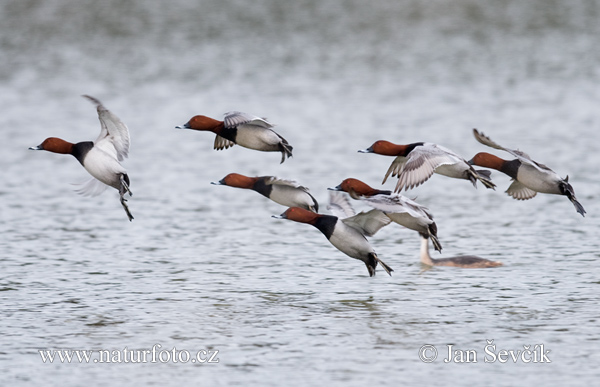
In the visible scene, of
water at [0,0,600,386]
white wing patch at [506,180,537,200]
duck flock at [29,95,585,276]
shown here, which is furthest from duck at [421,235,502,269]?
duck flock at [29,95,585,276]

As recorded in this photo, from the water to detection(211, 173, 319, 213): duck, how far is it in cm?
127

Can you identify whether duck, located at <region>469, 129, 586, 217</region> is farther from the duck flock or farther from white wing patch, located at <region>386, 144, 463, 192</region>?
white wing patch, located at <region>386, 144, 463, 192</region>

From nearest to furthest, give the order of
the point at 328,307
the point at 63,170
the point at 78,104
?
the point at 328,307 → the point at 63,170 → the point at 78,104

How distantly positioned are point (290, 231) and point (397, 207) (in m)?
6.45

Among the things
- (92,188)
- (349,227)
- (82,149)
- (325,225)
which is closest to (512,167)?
(349,227)

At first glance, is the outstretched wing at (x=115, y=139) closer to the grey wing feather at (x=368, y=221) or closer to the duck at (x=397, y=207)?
the duck at (x=397, y=207)

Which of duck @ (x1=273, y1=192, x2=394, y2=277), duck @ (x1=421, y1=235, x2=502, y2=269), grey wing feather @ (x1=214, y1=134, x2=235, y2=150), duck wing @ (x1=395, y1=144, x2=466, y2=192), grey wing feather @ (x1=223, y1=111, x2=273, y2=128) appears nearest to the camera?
duck wing @ (x1=395, y1=144, x2=466, y2=192)

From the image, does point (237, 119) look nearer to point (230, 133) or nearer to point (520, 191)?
point (230, 133)

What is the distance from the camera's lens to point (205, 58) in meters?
45.4

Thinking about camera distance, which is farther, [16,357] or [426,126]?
[426,126]

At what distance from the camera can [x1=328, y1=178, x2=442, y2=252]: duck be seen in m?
11.5

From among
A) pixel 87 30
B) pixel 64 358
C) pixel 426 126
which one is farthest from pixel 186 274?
pixel 87 30

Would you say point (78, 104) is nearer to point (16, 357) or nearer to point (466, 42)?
point (466, 42)

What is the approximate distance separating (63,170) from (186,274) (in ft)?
32.0
